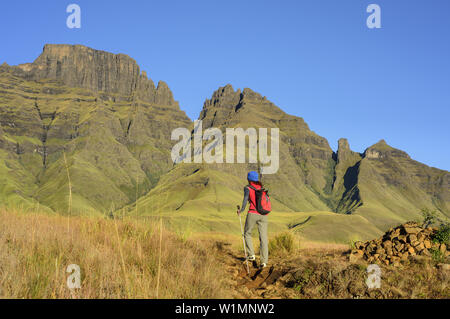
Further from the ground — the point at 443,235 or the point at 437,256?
the point at 443,235

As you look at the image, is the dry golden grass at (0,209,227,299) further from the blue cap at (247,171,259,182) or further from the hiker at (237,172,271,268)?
the blue cap at (247,171,259,182)

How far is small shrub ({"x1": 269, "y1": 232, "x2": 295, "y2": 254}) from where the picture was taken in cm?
1131

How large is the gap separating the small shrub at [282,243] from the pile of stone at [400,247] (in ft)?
7.38

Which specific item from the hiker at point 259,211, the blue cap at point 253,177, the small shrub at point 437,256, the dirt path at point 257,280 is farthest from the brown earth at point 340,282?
the blue cap at point 253,177

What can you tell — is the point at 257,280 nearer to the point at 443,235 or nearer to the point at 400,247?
the point at 400,247

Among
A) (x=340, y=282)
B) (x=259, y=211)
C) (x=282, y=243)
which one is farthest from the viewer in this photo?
(x=282, y=243)

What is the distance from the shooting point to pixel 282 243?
38.1 ft

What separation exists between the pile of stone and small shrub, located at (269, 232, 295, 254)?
2.25 meters

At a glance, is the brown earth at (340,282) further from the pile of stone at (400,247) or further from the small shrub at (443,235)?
the small shrub at (443,235)

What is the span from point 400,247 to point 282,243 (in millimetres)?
3899

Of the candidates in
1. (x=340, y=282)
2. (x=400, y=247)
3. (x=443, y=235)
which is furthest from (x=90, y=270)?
(x=443, y=235)

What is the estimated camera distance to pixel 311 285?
6.93m

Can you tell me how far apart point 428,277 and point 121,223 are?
762 centimetres
